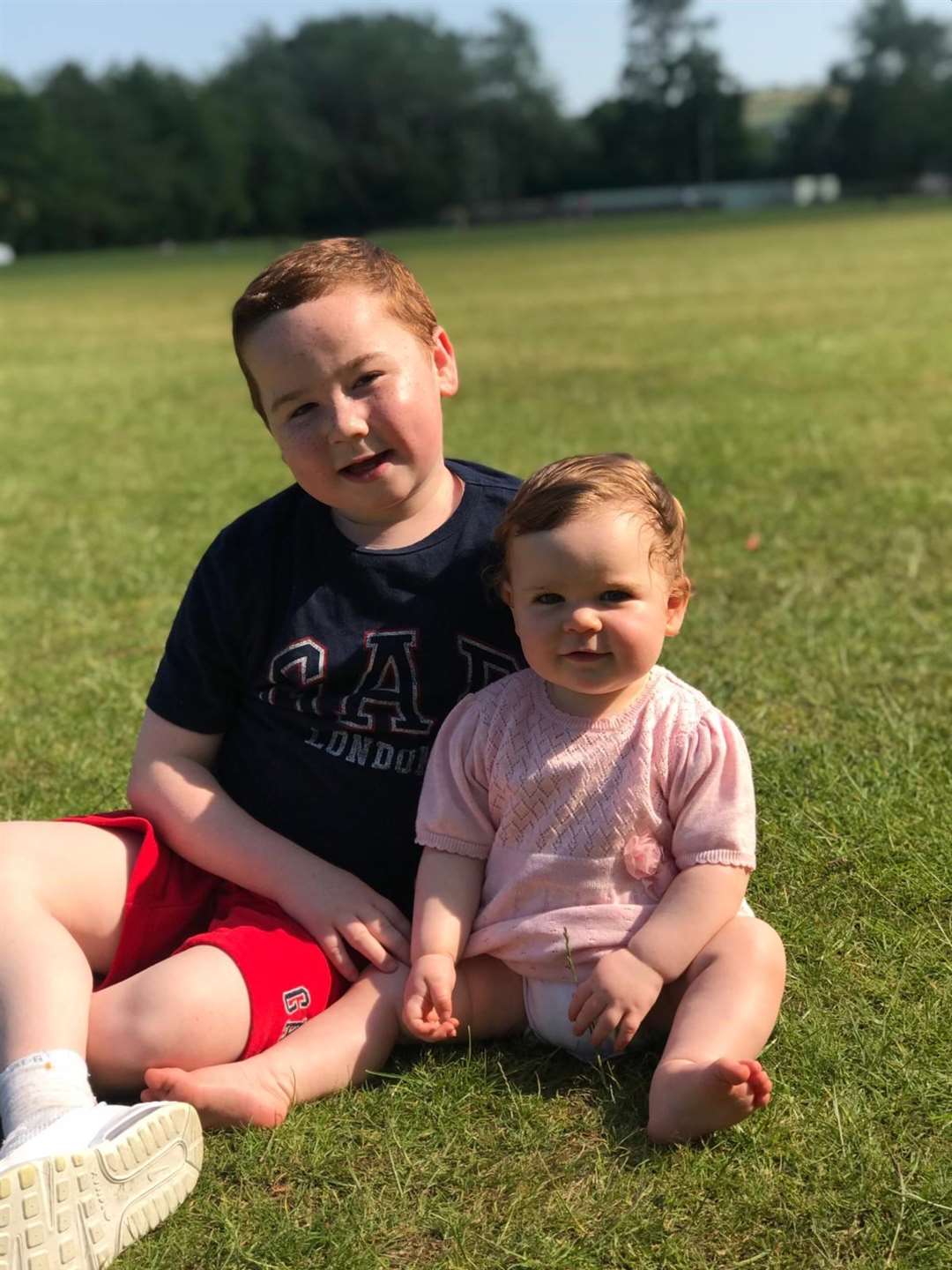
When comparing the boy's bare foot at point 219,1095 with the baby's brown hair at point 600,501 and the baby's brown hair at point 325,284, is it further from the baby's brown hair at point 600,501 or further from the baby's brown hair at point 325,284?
the baby's brown hair at point 325,284

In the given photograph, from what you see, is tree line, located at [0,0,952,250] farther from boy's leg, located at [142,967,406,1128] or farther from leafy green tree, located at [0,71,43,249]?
boy's leg, located at [142,967,406,1128]

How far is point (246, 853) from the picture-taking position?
7.79ft

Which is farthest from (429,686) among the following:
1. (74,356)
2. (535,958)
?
(74,356)

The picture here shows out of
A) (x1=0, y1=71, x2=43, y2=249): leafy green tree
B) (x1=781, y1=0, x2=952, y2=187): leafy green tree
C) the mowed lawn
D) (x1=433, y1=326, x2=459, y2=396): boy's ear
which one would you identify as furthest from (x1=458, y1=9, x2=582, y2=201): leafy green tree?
(x1=433, y1=326, x2=459, y2=396): boy's ear

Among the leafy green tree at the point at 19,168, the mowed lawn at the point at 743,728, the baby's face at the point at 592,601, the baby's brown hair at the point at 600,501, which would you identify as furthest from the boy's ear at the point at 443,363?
the leafy green tree at the point at 19,168

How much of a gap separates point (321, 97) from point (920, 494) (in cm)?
8648

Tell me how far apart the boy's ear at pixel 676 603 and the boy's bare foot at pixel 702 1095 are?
26.6 inches

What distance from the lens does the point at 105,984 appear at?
2.31m

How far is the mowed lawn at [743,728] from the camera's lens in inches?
72.0

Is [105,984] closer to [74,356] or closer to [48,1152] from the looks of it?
[48,1152]

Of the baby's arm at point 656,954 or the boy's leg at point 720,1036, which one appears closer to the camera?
the boy's leg at point 720,1036

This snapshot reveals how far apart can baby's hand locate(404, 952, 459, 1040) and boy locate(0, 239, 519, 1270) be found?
96mm

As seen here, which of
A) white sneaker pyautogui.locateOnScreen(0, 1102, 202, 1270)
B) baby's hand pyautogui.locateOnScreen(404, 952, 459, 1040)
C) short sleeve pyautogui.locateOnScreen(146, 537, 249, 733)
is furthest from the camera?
short sleeve pyautogui.locateOnScreen(146, 537, 249, 733)

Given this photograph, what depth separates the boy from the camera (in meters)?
2.16
